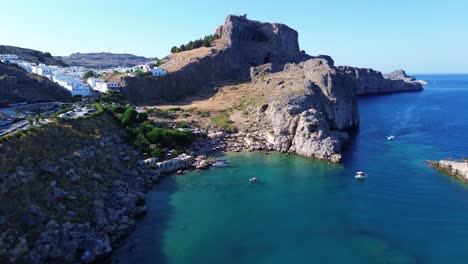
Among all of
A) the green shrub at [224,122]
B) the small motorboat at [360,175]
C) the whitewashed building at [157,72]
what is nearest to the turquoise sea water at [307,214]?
Result: the small motorboat at [360,175]

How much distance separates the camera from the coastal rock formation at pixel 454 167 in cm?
4193

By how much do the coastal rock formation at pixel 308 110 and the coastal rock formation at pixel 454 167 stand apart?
39.0ft

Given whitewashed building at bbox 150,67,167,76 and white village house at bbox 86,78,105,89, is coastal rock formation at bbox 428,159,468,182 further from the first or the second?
white village house at bbox 86,78,105,89

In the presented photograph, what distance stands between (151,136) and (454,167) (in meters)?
38.0

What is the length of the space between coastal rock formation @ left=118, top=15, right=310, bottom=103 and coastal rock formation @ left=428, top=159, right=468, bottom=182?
50015 millimetres

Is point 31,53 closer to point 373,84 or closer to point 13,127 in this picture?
point 13,127

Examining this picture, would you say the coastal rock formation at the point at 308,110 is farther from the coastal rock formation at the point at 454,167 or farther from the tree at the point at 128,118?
the tree at the point at 128,118

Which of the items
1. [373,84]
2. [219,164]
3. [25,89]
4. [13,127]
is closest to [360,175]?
[219,164]

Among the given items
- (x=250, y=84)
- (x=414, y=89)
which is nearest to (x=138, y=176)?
(x=250, y=84)

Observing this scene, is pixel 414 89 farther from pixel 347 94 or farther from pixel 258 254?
pixel 258 254

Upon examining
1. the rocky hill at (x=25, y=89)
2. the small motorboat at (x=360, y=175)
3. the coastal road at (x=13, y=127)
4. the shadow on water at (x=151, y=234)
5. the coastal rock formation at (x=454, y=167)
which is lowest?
the shadow on water at (x=151, y=234)

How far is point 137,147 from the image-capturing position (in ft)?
159

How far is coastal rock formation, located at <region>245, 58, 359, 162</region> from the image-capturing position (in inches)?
2026

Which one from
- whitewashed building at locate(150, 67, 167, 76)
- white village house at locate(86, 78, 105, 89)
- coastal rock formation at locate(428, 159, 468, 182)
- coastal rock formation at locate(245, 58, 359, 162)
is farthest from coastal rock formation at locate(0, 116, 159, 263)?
whitewashed building at locate(150, 67, 167, 76)
